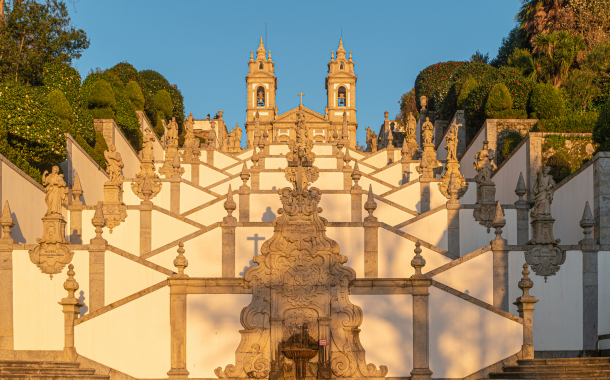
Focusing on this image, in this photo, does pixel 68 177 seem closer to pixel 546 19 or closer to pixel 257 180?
pixel 257 180

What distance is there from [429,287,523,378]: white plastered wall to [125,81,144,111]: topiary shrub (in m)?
28.0

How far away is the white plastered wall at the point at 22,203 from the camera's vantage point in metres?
22.5

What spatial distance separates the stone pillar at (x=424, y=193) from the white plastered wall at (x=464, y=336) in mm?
10961

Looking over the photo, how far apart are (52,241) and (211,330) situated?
5.75 m

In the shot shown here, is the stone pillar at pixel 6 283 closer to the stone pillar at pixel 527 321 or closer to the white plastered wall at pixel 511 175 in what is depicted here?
the stone pillar at pixel 527 321

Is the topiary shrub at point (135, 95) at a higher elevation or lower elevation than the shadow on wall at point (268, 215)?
higher

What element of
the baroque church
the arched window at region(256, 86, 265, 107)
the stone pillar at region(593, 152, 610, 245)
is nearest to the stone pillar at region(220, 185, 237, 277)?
the baroque church

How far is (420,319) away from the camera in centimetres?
1828

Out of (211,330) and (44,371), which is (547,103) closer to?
(211,330)

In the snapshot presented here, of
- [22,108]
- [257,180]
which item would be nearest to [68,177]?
[22,108]

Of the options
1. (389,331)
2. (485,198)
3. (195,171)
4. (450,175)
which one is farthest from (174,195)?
(389,331)

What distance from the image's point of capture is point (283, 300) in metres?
18.1

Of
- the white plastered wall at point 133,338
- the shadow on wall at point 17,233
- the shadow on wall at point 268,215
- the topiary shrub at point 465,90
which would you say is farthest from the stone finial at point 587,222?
the topiary shrub at point 465,90

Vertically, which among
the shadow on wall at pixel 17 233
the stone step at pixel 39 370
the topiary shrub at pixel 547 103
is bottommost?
the stone step at pixel 39 370
